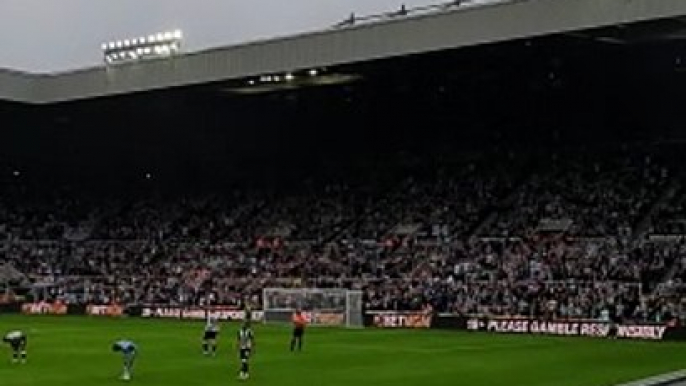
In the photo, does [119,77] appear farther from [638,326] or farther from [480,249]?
[638,326]

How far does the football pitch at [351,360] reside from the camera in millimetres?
31156

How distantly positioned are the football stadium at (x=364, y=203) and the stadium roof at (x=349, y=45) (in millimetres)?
94

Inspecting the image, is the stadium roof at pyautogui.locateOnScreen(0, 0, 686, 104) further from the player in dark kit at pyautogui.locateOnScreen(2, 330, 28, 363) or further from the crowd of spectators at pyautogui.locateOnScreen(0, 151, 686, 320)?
the player in dark kit at pyautogui.locateOnScreen(2, 330, 28, 363)

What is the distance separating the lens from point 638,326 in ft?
155

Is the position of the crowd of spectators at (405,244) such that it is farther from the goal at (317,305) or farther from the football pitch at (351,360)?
the football pitch at (351,360)

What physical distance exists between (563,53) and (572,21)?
25.3 feet

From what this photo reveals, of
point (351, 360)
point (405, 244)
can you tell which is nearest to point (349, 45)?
point (405, 244)

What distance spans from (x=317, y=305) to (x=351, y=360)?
20.4 metres

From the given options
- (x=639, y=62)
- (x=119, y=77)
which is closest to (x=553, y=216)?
(x=639, y=62)

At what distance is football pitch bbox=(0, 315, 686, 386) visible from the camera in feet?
102

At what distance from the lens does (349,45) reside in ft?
173

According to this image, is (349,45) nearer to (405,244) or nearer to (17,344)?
(405,244)

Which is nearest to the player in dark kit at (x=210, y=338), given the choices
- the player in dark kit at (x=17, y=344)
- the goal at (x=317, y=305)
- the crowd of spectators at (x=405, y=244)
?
the player in dark kit at (x=17, y=344)

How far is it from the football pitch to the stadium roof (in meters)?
11.5
